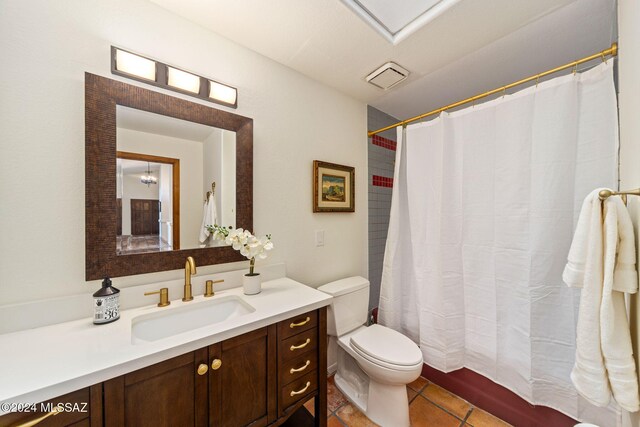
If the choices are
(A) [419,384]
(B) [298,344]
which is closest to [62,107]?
(B) [298,344]

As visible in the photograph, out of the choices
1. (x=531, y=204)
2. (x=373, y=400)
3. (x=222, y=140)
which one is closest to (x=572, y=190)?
(x=531, y=204)

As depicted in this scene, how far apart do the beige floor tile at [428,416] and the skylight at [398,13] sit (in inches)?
93.7

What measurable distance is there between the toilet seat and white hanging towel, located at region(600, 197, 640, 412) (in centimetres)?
82

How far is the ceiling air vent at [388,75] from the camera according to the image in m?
1.64

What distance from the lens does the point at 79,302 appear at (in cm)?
98

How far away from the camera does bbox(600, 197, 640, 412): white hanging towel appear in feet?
2.36

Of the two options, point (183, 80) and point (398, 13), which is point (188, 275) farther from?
point (398, 13)

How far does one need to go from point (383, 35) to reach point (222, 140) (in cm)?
113

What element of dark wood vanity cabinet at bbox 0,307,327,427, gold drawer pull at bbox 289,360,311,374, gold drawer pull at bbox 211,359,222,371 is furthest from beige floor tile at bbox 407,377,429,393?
gold drawer pull at bbox 211,359,222,371

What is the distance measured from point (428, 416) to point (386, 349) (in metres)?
0.55

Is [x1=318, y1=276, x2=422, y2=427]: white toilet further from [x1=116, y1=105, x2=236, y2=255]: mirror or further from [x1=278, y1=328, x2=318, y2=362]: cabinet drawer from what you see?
[x1=116, y1=105, x2=236, y2=255]: mirror

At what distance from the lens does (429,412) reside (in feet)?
5.10

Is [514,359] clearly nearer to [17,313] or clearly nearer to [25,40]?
[17,313]

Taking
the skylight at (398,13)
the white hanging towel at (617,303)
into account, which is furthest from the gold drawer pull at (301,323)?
Result: the skylight at (398,13)
